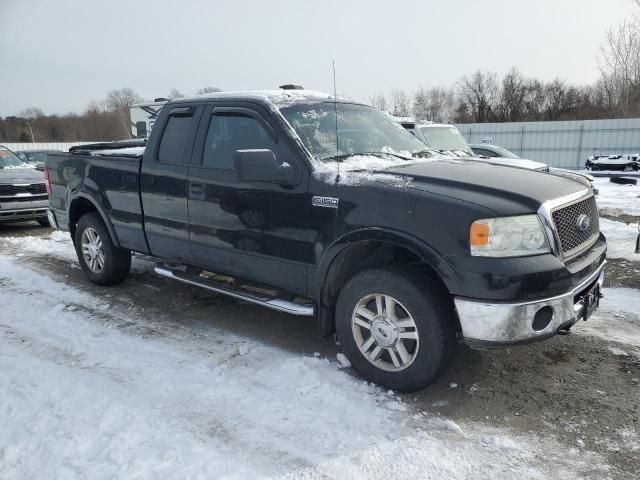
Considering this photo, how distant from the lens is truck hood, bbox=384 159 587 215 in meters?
3.01

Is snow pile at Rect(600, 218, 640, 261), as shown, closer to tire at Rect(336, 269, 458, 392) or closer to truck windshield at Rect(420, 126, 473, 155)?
truck windshield at Rect(420, 126, 473, 155)

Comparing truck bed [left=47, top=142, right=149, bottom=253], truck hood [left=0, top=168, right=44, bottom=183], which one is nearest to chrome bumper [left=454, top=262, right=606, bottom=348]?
truck bed [left=47, top=142, right=149, bottom=253]

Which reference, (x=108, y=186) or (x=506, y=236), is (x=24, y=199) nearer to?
(x=108, y=186)

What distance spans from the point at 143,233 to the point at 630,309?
190 inches

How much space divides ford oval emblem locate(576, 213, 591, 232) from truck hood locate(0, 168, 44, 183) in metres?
9.51

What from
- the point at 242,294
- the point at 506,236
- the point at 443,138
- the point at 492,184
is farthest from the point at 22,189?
the point at 506,236

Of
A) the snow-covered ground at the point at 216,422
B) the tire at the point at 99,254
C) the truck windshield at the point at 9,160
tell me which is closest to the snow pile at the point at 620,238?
the snow-covered ground at the point at 216,422

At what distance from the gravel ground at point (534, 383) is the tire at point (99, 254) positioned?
59cm

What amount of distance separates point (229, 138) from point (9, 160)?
8.70 m

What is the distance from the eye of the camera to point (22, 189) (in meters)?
9.36

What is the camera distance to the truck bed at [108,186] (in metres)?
5.01

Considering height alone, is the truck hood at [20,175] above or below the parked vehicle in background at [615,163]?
above

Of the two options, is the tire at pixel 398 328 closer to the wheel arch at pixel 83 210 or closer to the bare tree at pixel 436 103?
the wheel arch at pixel 83 210

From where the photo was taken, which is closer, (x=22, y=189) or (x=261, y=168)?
(x=261, y=168)
